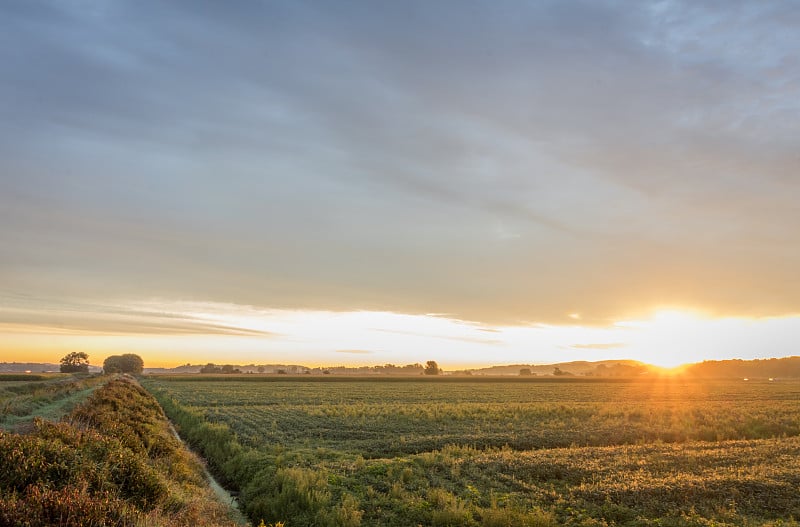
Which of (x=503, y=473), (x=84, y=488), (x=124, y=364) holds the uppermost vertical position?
(x=84, y=488)

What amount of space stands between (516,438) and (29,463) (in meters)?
20.6

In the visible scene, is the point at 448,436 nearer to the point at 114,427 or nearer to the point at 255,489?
the point at 255,489

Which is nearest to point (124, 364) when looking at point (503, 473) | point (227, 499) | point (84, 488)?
point (227, 499)

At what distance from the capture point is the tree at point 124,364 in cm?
17912

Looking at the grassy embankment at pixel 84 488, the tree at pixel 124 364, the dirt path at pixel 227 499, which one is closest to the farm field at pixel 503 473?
the dirt path at pixel 227 499

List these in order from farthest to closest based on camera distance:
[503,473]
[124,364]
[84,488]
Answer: [124,364] → [503,473] → [84,488]

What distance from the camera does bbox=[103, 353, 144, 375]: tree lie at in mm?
179125

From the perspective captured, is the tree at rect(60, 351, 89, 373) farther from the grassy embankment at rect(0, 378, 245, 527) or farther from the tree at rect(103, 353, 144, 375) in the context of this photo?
the grassy embankment at rect(0, 378, 245, 527)

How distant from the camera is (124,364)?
182000mm

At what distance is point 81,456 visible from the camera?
11.2 metres

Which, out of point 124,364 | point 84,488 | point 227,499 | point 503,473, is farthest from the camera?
point 124,364

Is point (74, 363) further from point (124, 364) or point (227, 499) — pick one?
point (227, 499)

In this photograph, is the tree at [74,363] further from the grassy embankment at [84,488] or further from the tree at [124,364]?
the grassy embankment at [84,488]

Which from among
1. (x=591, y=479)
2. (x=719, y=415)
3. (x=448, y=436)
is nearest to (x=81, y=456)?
(x=591, y=479)
